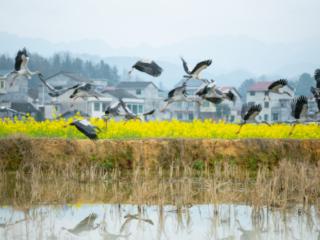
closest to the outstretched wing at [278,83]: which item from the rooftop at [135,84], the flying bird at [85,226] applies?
the flying bird at [85,226]

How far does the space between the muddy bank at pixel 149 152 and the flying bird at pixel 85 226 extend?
14.0 feet

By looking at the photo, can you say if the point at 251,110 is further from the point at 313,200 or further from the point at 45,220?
the point at 45,220

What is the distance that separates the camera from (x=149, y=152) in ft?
51.0

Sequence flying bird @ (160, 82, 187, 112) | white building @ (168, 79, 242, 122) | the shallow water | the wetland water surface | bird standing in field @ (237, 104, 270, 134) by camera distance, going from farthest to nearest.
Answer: white building @ (168, 79, 242, 122) → flying bird @ (160, 82, 187, 112) → bird standing in field @ (237, 104, 270, 134) → the wetland water surface → the shallow water

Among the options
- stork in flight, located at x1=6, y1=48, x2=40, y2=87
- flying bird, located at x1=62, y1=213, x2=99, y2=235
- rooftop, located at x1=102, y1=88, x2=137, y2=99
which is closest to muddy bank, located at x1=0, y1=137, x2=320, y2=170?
stork in flight, located at x1=6, y1=48, x2=40, y2=87

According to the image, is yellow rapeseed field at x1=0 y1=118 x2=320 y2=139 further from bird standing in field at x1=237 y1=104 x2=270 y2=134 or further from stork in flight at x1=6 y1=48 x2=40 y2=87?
stork in flight at x1=6 y1=48 x2=40 y2=87

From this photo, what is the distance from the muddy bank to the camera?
15039mm

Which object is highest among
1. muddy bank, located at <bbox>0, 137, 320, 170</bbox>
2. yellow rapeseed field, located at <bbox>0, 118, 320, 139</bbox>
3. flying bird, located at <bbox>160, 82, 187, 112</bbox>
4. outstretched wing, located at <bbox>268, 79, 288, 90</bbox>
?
outstretched wing, located at <bbox>268, 79, 288, 90</bbox>

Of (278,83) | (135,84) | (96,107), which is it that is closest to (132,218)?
(278,83)

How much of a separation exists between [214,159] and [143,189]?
5482mm

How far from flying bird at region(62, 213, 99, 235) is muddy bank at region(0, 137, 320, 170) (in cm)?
426

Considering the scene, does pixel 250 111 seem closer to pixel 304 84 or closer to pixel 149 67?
pixel 149 67

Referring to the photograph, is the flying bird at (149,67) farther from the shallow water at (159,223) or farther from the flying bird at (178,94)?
the shallow water at (159,223)

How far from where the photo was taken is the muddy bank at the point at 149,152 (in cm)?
1504
